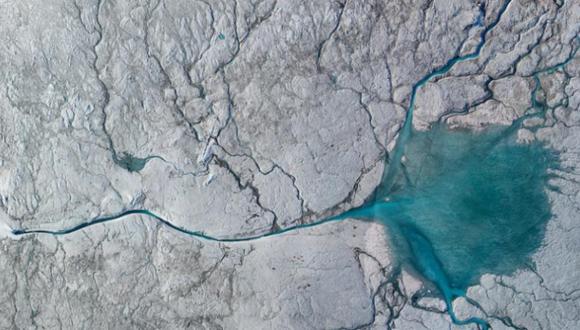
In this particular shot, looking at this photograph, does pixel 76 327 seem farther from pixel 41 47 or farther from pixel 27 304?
pixel 41 47

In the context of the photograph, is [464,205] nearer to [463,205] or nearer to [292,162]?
[463,205]

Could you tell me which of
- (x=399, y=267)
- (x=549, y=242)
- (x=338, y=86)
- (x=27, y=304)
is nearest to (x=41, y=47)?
(x=27, y=304)

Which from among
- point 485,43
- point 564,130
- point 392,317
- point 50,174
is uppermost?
point 485,43

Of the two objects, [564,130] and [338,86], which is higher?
[338,86]

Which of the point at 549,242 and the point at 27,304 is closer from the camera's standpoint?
the point at 549,242
